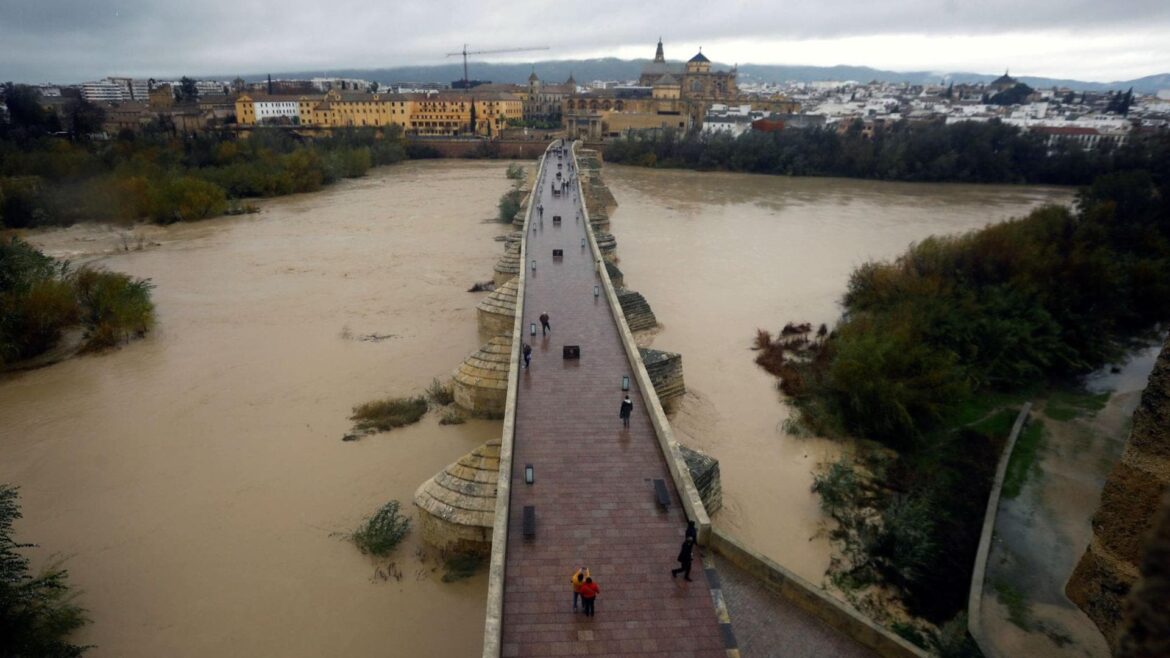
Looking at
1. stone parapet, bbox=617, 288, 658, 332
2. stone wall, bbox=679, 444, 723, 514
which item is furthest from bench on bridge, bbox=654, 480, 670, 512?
stone parapet, bbox=617, 288, 658, 332

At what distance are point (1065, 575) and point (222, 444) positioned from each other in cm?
1555

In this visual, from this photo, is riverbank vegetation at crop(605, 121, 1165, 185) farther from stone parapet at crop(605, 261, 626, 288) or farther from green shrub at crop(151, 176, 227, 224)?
stone parapet at crop(605, 261, 626, 288)

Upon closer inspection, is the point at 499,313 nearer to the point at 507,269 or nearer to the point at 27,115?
the point at 507,269

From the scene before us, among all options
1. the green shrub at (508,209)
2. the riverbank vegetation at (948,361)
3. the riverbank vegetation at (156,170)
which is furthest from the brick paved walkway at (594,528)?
the riverbank vegetation at (156,170)

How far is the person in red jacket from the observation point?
6.55 metres

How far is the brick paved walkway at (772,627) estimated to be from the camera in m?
6.89

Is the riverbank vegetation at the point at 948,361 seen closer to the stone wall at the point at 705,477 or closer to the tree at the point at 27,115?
the stone wall at the point at 705,477

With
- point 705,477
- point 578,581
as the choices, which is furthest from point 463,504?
point 705,477

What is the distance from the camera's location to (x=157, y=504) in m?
11.4

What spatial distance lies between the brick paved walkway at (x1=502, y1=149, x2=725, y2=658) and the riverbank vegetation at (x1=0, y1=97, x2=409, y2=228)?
32.6 m

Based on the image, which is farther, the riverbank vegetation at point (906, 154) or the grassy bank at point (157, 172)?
the riverbank vegetation at point (906, 154)

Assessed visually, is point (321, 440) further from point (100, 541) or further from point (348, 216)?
point (348, 216)

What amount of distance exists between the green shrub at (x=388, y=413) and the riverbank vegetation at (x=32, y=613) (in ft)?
18.3

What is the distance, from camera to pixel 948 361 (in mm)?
14828
